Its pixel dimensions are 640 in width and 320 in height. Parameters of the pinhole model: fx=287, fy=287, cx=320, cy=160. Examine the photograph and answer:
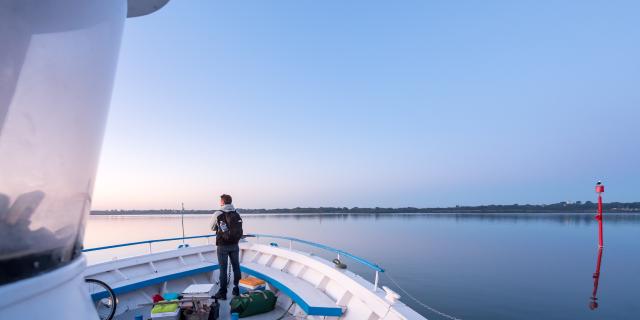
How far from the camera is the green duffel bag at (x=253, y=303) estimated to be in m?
4.69

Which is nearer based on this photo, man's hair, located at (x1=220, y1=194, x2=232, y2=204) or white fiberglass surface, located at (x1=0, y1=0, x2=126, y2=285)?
white fiberglass surface, located at (x1=0, y1=0, x2=126, y2=285)

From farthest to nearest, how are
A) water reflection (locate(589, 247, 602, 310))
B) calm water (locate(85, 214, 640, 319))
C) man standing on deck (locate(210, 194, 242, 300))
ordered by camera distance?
water reflection (locate(589, 247, 602, 310))
calm water (locate(85, 214, 640, 319))
man standing on deck (locate(210, 194, 242, 300))

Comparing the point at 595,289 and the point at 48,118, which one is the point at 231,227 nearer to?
the point at 48,118

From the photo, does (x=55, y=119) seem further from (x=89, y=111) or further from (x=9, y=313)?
(x=9, y=313)

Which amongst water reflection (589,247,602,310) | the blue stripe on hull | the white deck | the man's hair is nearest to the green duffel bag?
the white deck

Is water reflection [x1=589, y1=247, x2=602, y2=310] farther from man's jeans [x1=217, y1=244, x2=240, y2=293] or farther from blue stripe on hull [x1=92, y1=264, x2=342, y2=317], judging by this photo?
man's jeans [x1=217, y1=244, x2=240, y2=293]

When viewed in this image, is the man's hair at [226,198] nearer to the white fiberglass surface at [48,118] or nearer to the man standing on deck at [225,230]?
the man standing on deck at [225,230]

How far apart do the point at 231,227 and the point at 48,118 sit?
4249 mm

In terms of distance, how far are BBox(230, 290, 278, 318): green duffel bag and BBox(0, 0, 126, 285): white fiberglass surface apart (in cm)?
413

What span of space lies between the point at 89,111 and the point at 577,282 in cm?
2111

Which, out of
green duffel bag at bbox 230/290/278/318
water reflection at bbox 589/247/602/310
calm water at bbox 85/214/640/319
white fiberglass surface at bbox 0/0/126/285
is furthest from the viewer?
water reflection at bbox 589/247/602/310

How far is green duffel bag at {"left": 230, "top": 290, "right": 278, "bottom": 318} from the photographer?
4691 millimetres

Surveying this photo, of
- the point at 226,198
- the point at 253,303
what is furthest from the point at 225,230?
the point at 253,303

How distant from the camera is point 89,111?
105cm
